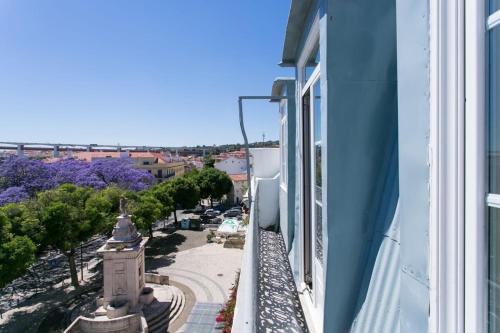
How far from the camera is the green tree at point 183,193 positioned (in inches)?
1053

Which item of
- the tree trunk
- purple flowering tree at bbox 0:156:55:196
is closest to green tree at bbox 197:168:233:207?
purple flowering tree at bbox 0:156:55:196

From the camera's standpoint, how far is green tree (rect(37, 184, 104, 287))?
1372 cm

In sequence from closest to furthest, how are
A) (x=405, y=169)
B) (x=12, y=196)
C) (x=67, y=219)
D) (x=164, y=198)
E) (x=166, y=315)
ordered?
(x=405, y=169), (x=166, y=315), (x=67, y=219), (x=12, y=196), (x=164, y=198)

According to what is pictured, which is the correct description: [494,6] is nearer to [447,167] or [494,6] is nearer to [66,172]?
[447,167]

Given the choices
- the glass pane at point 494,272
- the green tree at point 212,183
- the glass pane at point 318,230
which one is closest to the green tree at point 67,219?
the glass pane at point 318,230

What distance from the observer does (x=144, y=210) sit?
1898 cm

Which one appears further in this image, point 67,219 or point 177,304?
point 67,219

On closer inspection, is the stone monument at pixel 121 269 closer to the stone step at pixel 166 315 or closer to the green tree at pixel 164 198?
the stone step at pixel 166 315

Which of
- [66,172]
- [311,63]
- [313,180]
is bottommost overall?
[66,172]

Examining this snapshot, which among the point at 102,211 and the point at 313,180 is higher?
the point at 313,180

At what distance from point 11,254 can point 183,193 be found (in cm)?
1665

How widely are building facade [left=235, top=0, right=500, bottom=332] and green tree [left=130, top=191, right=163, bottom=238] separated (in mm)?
17017

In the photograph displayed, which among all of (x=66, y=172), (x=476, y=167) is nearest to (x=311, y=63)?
(x=476, y=167)

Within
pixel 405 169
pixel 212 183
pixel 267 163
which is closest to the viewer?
pixel 405 169
